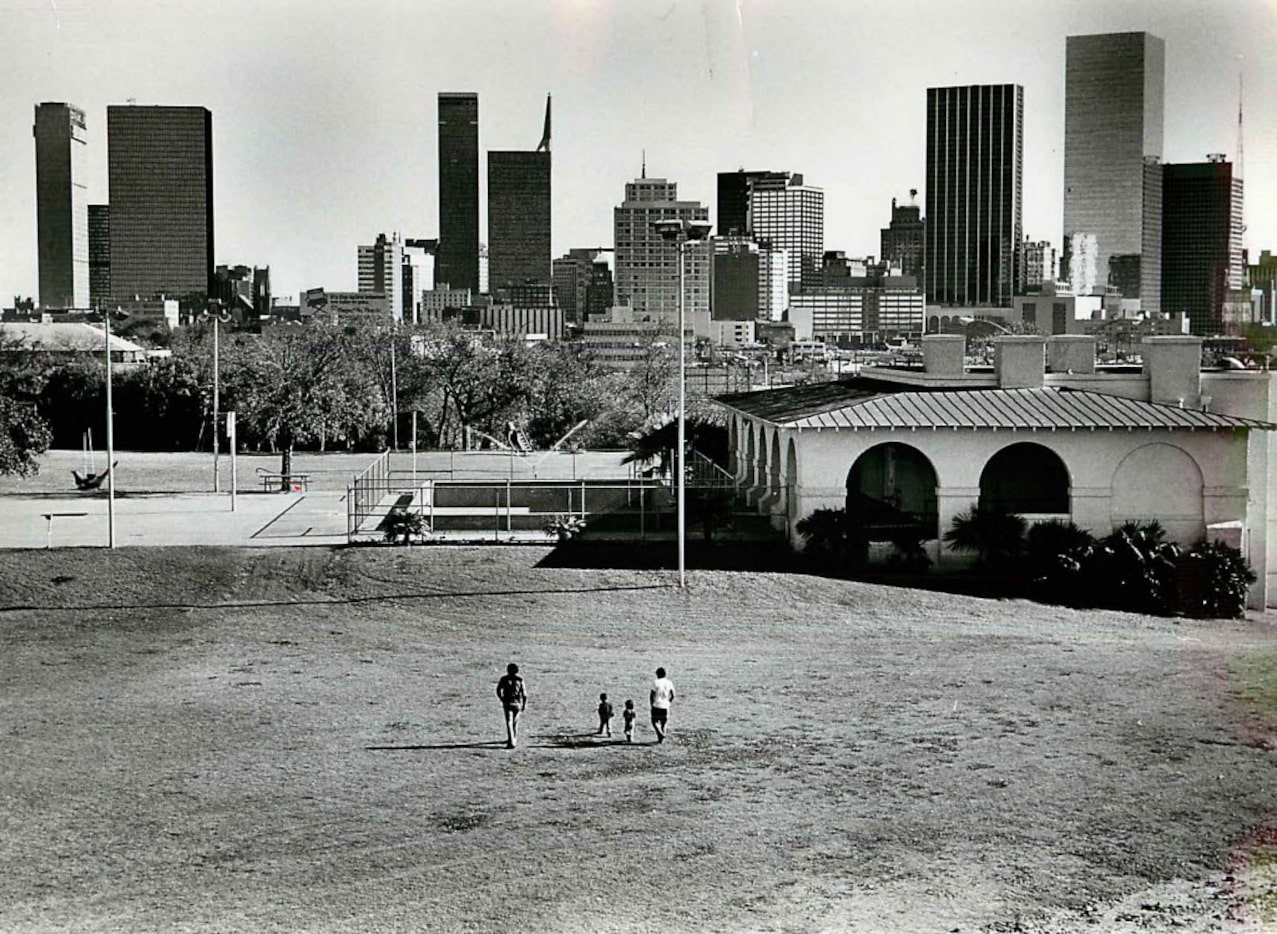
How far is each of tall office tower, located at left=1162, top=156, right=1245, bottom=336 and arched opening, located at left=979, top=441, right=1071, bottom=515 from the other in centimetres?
7103

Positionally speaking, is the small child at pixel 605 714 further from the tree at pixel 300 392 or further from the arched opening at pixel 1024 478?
the tree at pixel 300 392

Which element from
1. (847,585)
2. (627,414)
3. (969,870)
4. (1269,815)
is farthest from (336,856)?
(627,414)

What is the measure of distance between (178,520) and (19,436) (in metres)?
6.34

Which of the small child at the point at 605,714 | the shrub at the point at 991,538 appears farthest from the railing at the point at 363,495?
the small child at the point at 605,714

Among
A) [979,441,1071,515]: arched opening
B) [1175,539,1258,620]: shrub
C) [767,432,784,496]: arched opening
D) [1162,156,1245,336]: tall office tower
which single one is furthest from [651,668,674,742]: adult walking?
[1162,156,1245,336]: tall office tower

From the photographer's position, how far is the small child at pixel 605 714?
73.9ft

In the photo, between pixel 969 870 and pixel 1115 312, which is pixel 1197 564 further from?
pixel 1115 312

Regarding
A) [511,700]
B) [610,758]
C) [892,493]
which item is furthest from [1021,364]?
[511,700]

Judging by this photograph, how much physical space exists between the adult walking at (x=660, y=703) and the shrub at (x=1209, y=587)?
16230 mm

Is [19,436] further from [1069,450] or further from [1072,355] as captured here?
[1072,355]

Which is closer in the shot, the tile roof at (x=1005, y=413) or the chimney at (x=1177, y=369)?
the tile roof at (x=1005, y=413)

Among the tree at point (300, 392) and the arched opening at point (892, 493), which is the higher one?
the tree at point (300, 392)

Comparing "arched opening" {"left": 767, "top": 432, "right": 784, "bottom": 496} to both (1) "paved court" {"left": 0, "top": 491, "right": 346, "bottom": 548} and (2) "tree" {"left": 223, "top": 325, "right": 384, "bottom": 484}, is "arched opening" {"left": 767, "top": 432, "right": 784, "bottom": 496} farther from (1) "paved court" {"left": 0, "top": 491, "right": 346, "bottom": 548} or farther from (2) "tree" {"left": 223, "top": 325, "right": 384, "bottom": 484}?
(2) "tree" {"left": 223, "top": 325, "right": 384, "bottom": 484}

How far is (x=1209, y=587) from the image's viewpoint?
3484 centimetres
